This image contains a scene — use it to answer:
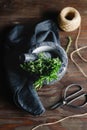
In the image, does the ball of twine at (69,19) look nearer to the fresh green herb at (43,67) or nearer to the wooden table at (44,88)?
the wooden table at (44,88)

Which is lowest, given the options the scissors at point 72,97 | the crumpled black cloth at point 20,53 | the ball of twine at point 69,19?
the scissors at point 72,97

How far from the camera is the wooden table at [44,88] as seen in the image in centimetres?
130

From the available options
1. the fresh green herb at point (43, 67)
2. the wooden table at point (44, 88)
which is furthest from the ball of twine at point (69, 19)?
the fresh green herb at point (43, 67)

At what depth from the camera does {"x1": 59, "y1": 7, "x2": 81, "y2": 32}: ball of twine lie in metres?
1.44

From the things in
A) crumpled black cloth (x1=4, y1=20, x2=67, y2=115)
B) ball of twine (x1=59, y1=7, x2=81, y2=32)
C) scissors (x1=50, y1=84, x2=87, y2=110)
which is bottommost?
scissors (x1=50, y1=84, x2=87, y2=110)

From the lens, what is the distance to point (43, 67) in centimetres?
127

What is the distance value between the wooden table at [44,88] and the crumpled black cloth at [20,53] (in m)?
0.04

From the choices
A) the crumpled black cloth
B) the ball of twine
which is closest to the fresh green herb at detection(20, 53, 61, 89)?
the crumpled black cloth

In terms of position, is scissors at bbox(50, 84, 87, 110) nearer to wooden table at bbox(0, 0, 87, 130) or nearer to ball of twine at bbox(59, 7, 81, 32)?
wooden table at bbox(0, 0, 87, 130)

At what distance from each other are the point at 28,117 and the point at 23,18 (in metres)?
0.46

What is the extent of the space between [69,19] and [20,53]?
27cm

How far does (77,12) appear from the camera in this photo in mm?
1459

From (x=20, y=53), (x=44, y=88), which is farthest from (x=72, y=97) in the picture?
(x=20, y=53)

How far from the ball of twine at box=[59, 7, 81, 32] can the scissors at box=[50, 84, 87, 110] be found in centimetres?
26
